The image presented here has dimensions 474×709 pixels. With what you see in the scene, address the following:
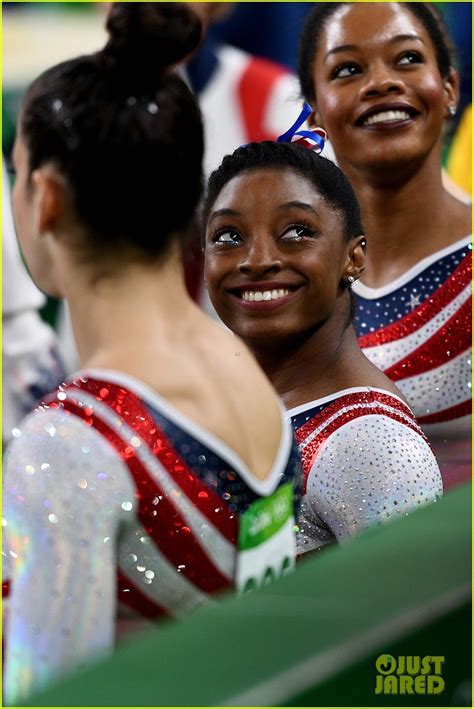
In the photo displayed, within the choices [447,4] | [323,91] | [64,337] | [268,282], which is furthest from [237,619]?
[447,4]

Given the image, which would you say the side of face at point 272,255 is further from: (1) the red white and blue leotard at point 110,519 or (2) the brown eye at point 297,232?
(1) the red white and blue leotard at point 110,519

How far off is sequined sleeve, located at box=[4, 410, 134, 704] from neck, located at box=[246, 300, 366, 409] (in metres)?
0.43

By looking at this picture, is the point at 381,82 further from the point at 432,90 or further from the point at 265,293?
the point at 265,293

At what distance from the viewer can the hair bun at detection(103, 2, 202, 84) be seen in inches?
39.9

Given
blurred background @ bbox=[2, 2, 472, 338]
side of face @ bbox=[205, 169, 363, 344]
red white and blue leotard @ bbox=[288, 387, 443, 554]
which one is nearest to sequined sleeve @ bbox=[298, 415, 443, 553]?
red white and blue leotard @ bbox=[288, 387, 443, 554]

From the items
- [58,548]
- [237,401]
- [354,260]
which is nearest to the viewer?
[58,548]

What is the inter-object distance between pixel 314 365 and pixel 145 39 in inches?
18.7

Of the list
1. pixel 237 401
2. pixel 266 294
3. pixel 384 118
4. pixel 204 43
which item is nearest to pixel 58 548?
pixel 237 401

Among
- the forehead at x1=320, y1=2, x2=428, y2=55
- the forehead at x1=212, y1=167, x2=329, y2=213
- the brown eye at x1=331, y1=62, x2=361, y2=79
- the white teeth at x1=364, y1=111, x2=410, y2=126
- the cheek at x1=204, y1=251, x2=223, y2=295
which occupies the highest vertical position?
the forehead at x1=320, y1=2, x2=428, y2=55

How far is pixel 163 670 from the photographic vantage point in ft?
2.96

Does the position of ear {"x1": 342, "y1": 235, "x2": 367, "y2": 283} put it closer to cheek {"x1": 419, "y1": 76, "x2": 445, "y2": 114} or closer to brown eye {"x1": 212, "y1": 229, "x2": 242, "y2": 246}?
brown eye {"x1": 212, "y1": 229, "x2": 242, "y2": 246}

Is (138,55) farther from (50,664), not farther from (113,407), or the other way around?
(50,664)

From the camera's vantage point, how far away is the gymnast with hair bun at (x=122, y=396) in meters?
0.95

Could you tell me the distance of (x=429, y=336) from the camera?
1885 millimetres
